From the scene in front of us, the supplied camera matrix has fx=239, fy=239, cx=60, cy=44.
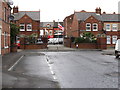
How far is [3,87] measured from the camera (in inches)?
362

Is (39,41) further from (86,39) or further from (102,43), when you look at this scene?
(102,43)

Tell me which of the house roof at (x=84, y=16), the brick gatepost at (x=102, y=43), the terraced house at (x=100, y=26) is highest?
the house roof at (x=84, y=16)

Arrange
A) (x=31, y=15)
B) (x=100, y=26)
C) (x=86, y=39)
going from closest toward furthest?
(x=86, y=39), (x=100, y=26), (x=31, y=15)

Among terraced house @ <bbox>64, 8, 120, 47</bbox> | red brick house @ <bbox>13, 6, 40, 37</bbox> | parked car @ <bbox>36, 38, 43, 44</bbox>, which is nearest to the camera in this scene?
parked car @ <bbox>36, 38, 43, 44</bbox>

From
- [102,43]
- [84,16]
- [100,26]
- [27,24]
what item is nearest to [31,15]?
[27,24]

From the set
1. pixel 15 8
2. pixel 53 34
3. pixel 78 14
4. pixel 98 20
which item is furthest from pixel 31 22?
pixel 53 34

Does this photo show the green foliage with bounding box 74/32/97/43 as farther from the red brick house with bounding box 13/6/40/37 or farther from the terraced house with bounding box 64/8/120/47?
the red brick house with bounding box 13/6/40/37

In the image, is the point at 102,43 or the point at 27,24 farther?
the point at 27,24

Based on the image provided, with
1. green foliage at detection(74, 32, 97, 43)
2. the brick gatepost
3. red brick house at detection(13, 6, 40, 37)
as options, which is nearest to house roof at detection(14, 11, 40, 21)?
red brick house at detection(13, 6, 40, 37)

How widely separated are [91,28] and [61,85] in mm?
49193

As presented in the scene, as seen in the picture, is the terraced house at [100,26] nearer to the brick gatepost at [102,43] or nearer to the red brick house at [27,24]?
the brick gatepost at [102,43]

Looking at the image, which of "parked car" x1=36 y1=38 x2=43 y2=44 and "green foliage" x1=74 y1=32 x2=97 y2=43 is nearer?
Answer: "green foliage" x1=74 y1=32 x2=97 y2=43

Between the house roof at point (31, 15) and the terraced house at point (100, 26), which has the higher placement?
the house roof at point (31, 15)

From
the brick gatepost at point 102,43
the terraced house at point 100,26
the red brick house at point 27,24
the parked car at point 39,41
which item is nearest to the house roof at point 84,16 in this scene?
the terraced house at point 100,26
